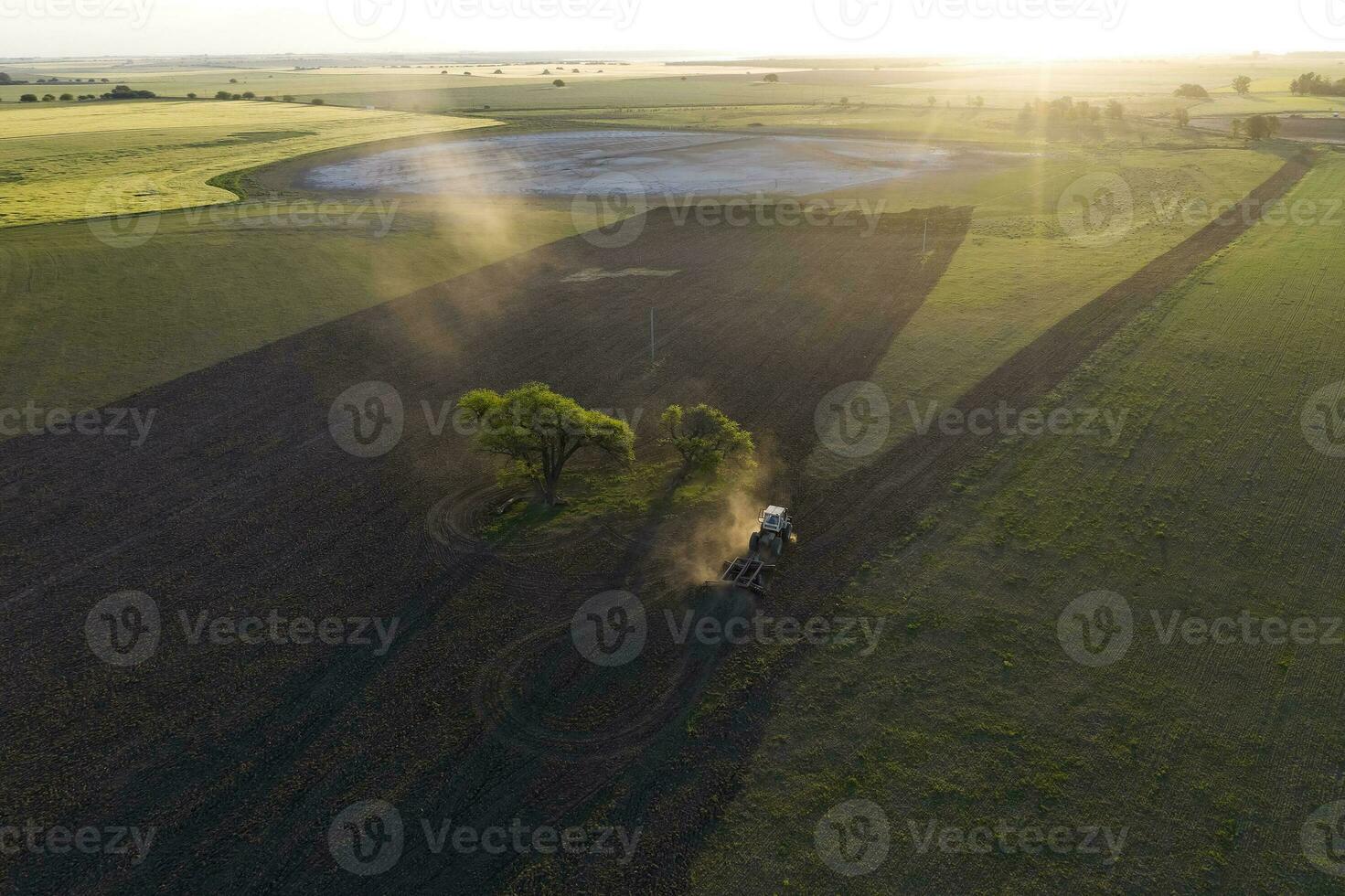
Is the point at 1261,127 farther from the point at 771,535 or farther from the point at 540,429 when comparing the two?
the point at 540,429

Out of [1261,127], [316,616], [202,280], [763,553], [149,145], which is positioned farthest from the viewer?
[1261,127]

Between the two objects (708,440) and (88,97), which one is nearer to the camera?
(708,440)

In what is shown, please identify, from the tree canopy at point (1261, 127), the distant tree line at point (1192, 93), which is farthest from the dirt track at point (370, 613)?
the distant tree line at point (1192, 93)

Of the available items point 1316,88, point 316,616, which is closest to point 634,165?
point 316,616

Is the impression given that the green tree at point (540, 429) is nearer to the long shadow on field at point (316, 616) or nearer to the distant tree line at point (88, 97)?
the long shadow on field at point (316, 616)

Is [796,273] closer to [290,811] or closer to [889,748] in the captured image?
[889,748]

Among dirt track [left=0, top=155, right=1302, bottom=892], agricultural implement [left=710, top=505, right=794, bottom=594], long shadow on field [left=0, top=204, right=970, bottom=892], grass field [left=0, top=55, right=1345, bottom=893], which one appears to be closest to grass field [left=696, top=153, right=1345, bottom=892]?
grass field [left=0, top=55, right=1345, bottom=893]

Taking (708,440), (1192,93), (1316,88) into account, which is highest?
(1192,93)

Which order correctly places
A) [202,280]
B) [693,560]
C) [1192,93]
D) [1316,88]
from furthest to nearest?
1. [1316,88]
2. [1192,93]
3. [202,280]
4. [693,560]
